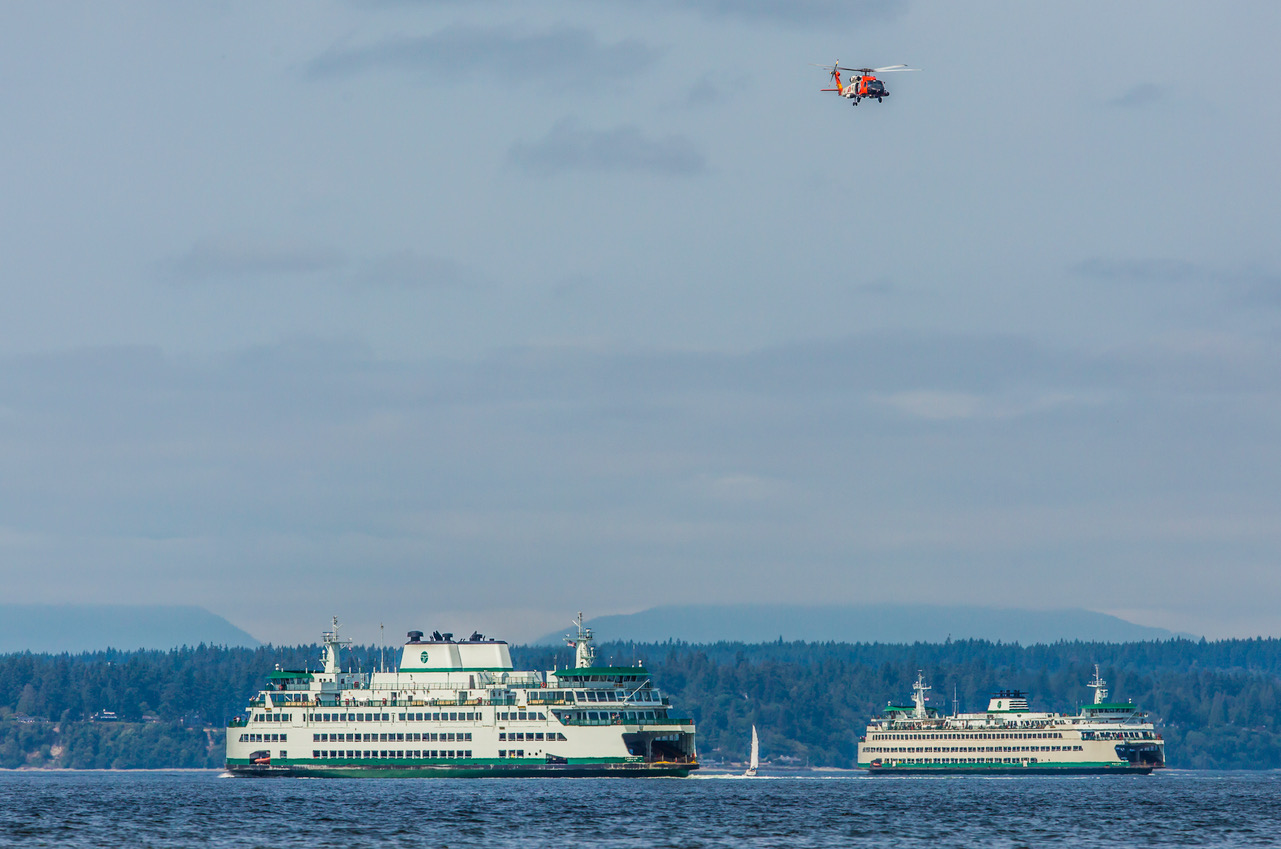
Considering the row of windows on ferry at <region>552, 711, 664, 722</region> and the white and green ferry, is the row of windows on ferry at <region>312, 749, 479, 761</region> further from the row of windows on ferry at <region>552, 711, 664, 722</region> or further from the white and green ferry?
the row of windows on ferry at <region>552, 711, 664, 722</region>

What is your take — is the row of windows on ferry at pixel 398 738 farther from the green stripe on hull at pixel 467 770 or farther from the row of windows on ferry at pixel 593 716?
the row of windows on ferry at pixel 593 716

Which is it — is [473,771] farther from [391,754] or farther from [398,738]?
[391,754]


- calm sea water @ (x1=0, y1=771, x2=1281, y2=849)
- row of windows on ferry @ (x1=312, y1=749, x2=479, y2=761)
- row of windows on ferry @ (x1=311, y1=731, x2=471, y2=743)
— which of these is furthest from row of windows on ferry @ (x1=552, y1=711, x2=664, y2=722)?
row of windows on ferry @ (x1=311, y1=731, x2=471, y2=743)

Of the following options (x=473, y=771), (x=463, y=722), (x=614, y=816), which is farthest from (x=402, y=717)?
(x=614, y=816)

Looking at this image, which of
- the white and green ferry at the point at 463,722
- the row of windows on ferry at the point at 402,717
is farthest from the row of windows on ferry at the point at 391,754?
the row of windows on ferry at the point at 402,717

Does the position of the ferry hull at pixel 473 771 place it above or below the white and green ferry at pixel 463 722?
below

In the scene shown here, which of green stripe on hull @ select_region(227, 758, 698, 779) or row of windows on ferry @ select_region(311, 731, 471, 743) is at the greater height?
row of windows on ferry @ select_region(311, 731, 471, 743)

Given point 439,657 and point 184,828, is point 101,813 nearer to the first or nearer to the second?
point 184,828
